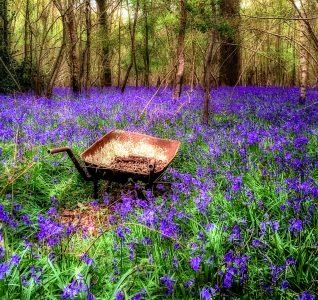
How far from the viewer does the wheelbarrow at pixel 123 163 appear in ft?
15.1

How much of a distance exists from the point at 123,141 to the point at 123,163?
1.44 ft

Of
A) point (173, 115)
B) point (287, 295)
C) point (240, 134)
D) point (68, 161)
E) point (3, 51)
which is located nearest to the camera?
point (287, 295)

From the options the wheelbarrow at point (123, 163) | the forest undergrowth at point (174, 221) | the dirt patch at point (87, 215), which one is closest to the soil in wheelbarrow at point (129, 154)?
the wheelbarrow at point (123, 163)

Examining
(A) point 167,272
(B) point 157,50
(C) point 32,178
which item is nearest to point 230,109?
(C) point 32,178

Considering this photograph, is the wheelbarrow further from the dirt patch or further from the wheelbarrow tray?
the dirt patch

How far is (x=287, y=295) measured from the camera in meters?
2.38

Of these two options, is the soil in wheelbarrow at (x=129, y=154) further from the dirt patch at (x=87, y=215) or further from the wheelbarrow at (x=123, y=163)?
the dirt patch at (x=87, y=215)

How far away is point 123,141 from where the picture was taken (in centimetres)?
586

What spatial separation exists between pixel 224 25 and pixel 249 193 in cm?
683

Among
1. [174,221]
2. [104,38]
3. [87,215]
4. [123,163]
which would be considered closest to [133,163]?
[123,163]

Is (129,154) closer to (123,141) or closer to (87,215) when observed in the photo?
(123,141)

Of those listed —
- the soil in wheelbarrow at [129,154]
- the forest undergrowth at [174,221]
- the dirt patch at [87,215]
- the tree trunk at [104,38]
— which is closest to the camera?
the forest undergrowth at [174,221]

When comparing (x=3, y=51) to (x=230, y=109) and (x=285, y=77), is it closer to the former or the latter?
(x=230, y=109)

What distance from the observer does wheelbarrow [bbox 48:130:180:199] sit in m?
4.61
